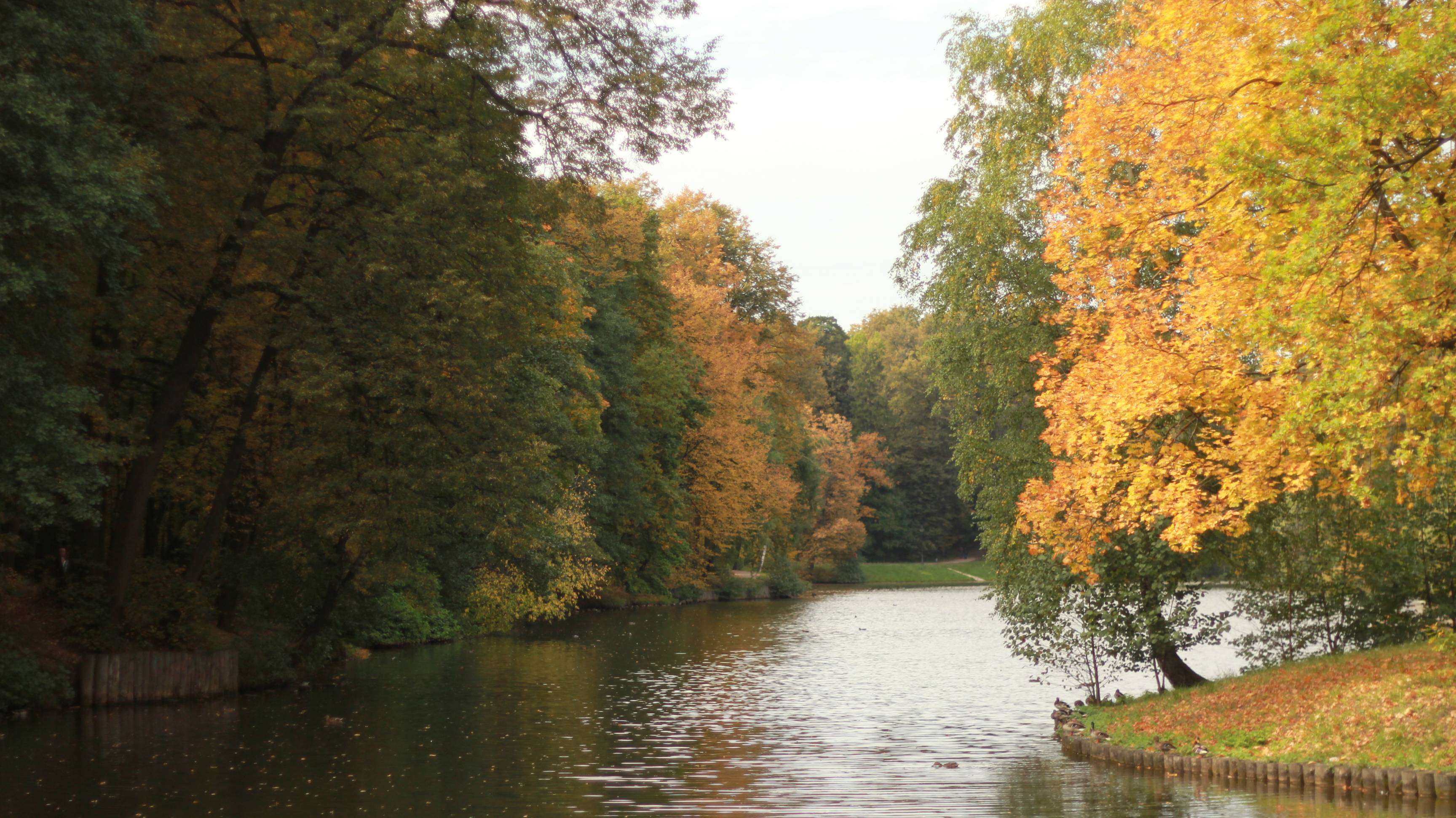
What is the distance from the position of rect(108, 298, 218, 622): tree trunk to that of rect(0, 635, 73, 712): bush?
1839mm

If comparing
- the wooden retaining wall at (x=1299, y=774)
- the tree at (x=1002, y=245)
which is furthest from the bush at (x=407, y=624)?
the wooden retaining wall at (x=1299, y=774)

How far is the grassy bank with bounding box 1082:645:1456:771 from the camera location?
1274cm

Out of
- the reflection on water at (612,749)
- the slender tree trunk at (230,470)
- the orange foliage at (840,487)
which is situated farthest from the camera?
the orange foliage at (840,487)

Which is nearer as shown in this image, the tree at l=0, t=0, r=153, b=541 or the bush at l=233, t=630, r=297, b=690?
the tree at l=0, t=0, r=153, b=541

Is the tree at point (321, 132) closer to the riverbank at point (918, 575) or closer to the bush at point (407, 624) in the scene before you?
the bush at point (407, 624)

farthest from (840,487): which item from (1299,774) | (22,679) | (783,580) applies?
(1299,774)

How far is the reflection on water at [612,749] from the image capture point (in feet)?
42.4

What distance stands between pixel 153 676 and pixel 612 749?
31.0ft

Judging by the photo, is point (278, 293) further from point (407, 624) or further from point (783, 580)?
point (783, 580)

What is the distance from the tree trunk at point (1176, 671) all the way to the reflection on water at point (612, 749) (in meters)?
2.10

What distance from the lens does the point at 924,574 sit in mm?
85625

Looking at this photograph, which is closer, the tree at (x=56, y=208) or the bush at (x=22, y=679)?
the tree at (x=56, y=208)

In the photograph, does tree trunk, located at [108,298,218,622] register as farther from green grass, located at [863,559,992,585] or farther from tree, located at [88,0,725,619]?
green grass, located at [863,559,992,585]

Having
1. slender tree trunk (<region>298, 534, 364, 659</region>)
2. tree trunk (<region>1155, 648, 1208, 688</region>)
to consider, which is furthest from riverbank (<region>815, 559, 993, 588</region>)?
tree trunk (<region>1155, 648, 1208, 688</region>)
